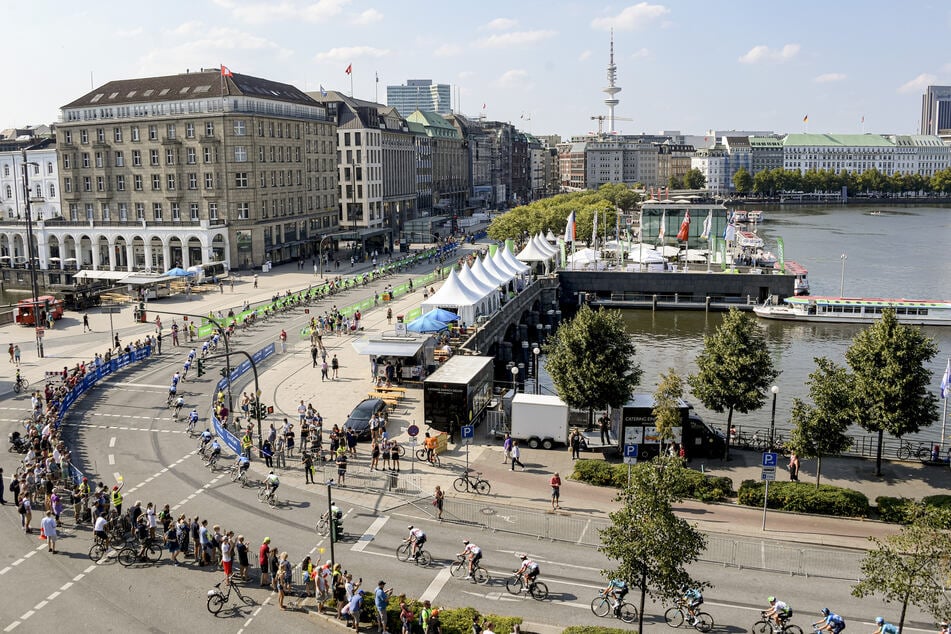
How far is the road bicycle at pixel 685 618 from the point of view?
22.6 metres

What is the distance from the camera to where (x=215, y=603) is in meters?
23.6

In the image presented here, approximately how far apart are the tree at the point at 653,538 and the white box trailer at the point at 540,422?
17.1 metres

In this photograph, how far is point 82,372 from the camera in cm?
4809

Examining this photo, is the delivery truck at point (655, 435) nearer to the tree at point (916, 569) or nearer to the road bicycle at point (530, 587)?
the road bicycle at point (530, 587)

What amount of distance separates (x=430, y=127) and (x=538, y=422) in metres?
156

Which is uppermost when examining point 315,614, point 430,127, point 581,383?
point 430,127

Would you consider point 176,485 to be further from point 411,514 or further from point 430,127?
point 430,127

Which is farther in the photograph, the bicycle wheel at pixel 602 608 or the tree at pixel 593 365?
the tree at pixel 593 365

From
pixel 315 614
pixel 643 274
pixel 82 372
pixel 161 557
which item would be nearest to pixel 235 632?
pixel 315 614

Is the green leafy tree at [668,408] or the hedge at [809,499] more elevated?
the green leafy tree at [668,408]

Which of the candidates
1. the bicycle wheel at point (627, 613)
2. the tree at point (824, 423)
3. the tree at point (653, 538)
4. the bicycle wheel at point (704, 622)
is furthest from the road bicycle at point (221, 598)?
the tree at point (824, 423)

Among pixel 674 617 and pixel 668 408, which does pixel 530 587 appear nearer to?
pixel 674 617

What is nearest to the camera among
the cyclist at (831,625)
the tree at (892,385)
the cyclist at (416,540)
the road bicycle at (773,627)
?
the cyclist at (831,625)

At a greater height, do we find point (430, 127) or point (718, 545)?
point (430, 127)
